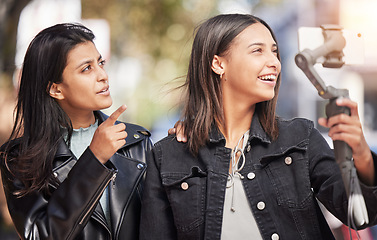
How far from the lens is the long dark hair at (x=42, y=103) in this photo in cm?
305

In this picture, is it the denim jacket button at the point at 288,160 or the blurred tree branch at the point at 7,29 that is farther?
the blurred tree branch at the point at 7,29

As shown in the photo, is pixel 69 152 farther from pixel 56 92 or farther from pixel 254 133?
pixel 254 133

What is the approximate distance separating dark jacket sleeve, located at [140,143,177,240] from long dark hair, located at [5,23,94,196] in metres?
0.60

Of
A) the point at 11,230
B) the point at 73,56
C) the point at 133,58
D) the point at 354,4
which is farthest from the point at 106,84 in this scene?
the point at 133,58

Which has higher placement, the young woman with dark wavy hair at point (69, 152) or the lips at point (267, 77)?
the lips at point (267, 77)

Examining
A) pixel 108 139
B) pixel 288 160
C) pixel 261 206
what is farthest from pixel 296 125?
pixel 108 139

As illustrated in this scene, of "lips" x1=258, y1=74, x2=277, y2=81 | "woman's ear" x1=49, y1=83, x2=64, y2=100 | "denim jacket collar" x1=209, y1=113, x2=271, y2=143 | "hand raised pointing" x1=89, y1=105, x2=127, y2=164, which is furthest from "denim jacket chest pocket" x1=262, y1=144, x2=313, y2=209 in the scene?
"woman's ear" x1=49, y1=83, x2=64, y2=100

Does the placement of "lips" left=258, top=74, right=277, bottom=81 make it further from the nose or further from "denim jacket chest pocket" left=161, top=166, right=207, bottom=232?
"denim jacket chest pocket" left=161, top=166, right=207, bottom=232

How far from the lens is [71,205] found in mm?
2738

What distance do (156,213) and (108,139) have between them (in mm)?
452

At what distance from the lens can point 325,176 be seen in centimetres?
250

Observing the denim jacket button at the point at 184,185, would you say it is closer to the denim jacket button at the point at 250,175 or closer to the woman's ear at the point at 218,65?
the denim jacket button at the point at 250,175

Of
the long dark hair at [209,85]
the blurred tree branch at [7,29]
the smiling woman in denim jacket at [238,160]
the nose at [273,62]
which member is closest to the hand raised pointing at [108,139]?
the smiling woman in denim jacket at [238,160]

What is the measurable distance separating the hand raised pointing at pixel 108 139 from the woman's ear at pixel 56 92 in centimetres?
56
